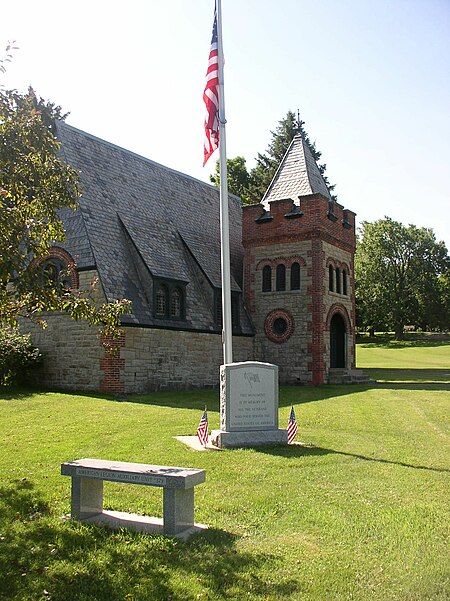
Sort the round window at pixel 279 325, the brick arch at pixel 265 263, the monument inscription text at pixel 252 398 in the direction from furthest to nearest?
the brick arch at pixel 265 263, the round window at pixel 279 325, the monument inscription text at pixel 252 398

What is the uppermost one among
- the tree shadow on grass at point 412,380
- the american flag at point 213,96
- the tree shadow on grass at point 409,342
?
the american flag at point 213,96

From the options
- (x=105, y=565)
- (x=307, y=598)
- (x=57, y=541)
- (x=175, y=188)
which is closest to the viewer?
(x=307, y=598)

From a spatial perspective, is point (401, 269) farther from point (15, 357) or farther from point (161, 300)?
point (15, 357)

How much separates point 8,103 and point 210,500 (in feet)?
17.9

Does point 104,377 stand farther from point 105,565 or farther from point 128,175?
point 105,565

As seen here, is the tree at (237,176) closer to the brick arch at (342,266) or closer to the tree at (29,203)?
the brick arch at (342,266)

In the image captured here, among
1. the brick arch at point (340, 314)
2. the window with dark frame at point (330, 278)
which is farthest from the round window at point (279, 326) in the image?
the window with dark frame at point (330, 278)

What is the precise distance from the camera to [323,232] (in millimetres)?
26719

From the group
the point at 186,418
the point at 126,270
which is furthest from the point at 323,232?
the point at 186,418

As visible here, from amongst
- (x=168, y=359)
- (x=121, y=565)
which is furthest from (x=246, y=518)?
(x=168, y=359)

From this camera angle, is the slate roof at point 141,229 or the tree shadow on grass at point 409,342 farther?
the tree shadow on grass at point 409,342

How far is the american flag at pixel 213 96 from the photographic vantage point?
510 inches

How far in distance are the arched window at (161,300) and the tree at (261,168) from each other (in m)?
31.7

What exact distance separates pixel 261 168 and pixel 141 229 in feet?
111
